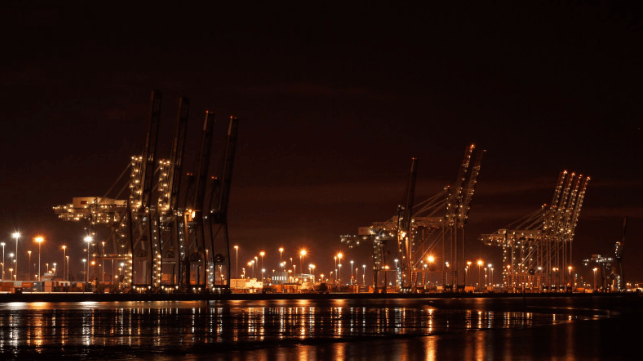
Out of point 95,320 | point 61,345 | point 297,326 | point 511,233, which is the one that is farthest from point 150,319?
point 511,233

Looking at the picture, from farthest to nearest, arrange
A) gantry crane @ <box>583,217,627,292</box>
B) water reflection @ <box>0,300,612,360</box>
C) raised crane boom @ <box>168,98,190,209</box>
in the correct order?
gantry crane @ <box>583,217,627,292</box> → raised crane boom @ <box>168,98,190,209</box> → water reflection @ <box>0,300,612,360</box>

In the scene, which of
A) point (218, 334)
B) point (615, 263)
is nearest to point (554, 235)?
point (615, 263)

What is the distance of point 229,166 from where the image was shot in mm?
90688

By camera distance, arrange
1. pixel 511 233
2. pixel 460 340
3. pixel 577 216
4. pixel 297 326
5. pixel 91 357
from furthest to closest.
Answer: pixel 577 216 < pixel 511 233 < pixel 297 326 < pixel 460 340 < pixel 91 357

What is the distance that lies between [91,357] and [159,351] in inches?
69.3

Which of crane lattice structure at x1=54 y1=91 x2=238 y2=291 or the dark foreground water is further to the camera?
crane lattice structure at x1=54 y1=91 x2=238 y2=291

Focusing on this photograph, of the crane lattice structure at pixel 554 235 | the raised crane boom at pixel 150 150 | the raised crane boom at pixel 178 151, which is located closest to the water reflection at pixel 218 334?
the raised crane boom at pixel 150 150

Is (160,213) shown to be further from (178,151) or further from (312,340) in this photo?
(312,340)

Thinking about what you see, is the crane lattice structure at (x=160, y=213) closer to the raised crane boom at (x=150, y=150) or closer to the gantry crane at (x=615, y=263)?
the raised crane boom at (x=150, y=150)

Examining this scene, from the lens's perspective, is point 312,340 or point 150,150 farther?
point 150,150

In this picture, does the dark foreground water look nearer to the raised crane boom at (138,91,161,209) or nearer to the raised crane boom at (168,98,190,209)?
the raised crane boom at (138,91,161,209)

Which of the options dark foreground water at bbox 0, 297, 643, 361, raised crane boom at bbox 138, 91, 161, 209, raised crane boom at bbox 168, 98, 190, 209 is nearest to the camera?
dark foreground water at bbox 0, 297, 643, 361

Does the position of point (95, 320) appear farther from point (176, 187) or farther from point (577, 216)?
point (577, 216)

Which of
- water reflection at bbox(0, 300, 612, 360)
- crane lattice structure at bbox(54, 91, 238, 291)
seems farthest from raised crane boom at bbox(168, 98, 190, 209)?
water reflection at bbox(0, 300, 612, 360)
